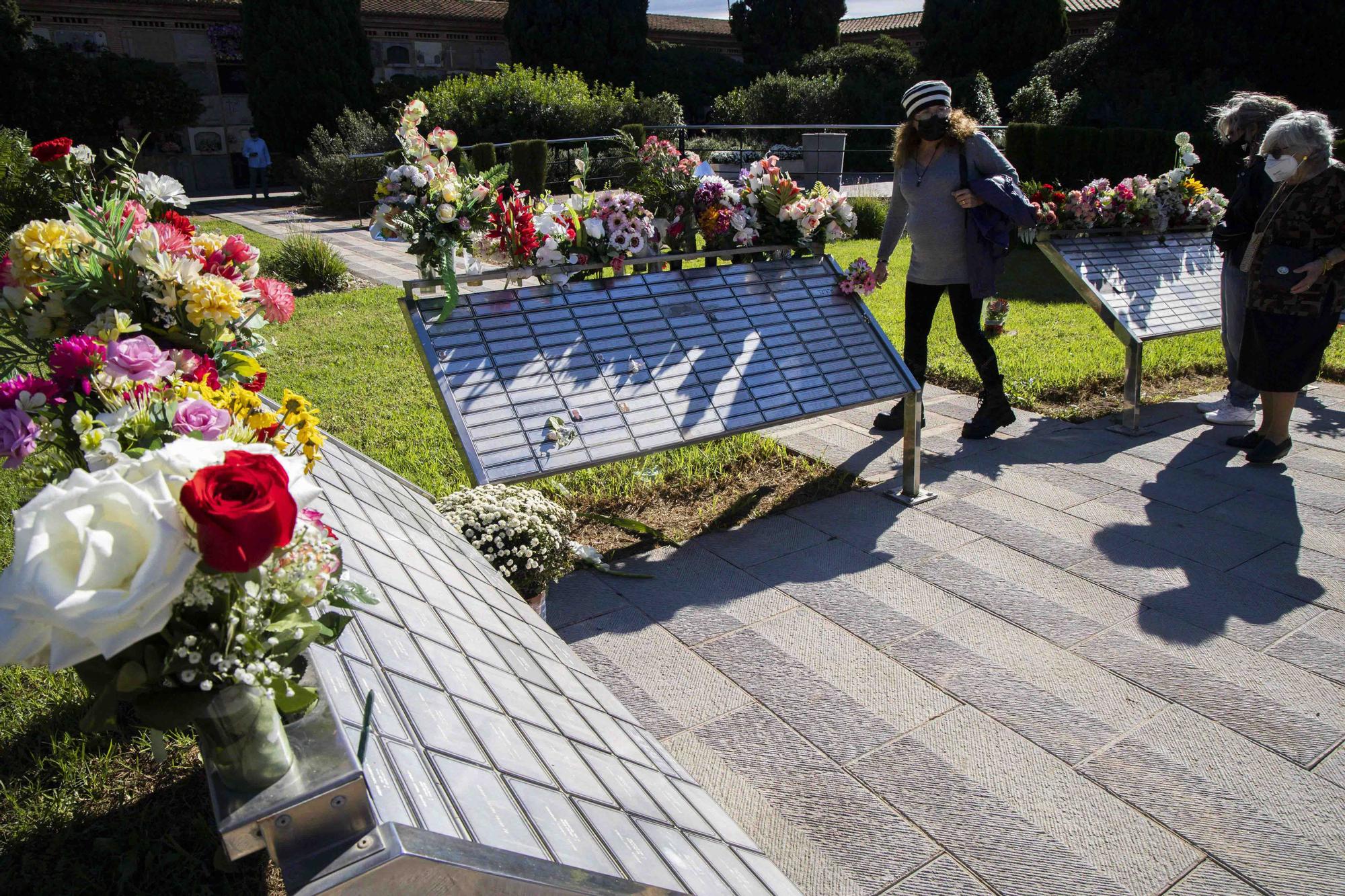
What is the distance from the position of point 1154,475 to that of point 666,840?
13.9 ft

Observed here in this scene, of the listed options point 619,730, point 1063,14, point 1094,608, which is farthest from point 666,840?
point 1063,14

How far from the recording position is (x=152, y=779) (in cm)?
266

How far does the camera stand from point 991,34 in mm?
31453

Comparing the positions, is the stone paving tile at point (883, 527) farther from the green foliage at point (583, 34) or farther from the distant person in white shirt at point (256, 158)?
the green foliage at point (583, 34)

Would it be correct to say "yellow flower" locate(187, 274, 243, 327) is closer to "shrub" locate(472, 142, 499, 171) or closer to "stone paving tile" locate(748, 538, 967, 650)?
"stone paving tile" locate(748, 538, 967, 650)

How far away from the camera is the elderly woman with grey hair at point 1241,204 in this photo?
196 inches

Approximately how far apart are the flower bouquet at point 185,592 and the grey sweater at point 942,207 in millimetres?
4214

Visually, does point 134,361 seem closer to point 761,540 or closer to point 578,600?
point 578,600

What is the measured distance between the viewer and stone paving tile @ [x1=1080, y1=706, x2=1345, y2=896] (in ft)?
7.60

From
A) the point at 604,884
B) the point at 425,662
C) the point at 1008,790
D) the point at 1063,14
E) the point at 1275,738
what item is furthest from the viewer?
the point at 1063,14

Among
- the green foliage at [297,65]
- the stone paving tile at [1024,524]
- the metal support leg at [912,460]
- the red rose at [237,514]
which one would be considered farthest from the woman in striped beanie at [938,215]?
the green foliage at [297,65]

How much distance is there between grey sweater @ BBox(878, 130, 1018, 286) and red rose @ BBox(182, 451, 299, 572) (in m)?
4.28

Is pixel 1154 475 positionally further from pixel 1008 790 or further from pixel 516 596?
pixel 516 596

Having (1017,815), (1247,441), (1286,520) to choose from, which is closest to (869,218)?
(1247,441)
